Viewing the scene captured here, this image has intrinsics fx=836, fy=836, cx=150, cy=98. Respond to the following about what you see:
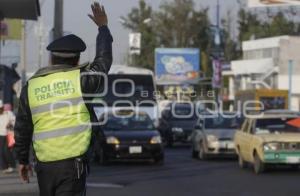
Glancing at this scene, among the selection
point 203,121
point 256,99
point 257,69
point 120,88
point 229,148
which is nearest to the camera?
point 229,148

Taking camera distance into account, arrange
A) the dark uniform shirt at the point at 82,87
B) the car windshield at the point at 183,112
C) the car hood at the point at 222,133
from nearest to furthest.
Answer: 1. the dark uniform shirt at the point at 82,87
2. the car hood at the point at 222,133
3. the car windshield at the point at 183,112

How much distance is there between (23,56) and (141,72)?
64.2 ft

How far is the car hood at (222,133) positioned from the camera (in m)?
25.8

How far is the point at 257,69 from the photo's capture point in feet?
261

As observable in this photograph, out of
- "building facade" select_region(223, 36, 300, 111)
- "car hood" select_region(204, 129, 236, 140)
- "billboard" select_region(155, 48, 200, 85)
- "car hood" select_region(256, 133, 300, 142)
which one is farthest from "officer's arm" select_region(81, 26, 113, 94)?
"billboard" select_region(155, 48, 200, 85)

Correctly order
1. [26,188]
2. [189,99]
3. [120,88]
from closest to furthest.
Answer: [26,188] → [120,88] → [189,99]

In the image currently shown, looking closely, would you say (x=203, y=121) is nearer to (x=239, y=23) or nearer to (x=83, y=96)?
(x=83, y=96)

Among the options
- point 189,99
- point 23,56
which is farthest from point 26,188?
point 23,56

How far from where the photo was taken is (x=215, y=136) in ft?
84.1

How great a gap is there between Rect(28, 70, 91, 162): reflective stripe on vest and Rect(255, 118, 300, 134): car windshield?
47.5 feet

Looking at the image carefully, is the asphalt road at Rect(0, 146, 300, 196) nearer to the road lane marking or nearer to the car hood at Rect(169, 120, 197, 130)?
the road lane marking

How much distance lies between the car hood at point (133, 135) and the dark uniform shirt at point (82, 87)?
16582mm

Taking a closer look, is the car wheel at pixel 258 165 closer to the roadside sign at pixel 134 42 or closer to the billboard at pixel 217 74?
the billboard at pixel 217 74

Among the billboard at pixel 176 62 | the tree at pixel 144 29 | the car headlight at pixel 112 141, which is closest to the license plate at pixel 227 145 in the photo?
the car headlight at pixel 112 141
